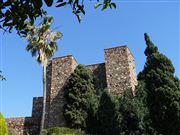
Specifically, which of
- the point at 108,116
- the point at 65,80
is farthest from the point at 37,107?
the point at 108,116

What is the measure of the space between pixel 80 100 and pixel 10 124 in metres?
6.03

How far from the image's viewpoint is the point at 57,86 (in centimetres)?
2655

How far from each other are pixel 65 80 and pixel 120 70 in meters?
4.10

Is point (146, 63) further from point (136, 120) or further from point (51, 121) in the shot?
point (51, 121)

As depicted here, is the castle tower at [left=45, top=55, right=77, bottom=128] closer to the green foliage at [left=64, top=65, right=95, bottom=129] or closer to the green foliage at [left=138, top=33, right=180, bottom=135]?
the green foliage at [left=64, top=65, right=95, bottom=129]

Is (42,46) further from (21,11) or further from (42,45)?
(21,11)

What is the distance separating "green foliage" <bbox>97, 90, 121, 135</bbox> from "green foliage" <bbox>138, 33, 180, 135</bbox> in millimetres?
1893

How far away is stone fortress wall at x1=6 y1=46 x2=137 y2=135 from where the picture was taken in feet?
81.9

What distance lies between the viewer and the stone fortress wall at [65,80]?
24969mm

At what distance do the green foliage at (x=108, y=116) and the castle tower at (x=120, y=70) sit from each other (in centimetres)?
318

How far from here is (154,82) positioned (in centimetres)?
2030

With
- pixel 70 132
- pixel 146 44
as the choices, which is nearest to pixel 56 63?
pixel 146 44

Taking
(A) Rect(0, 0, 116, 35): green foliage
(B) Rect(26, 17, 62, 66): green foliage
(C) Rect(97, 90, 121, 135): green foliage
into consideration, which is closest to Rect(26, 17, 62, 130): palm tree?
(B) Rect(26, 17, 62, 66): green foliage

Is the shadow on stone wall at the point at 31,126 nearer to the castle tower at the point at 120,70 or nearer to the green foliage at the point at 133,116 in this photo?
the castle tower at the point at 120,70
